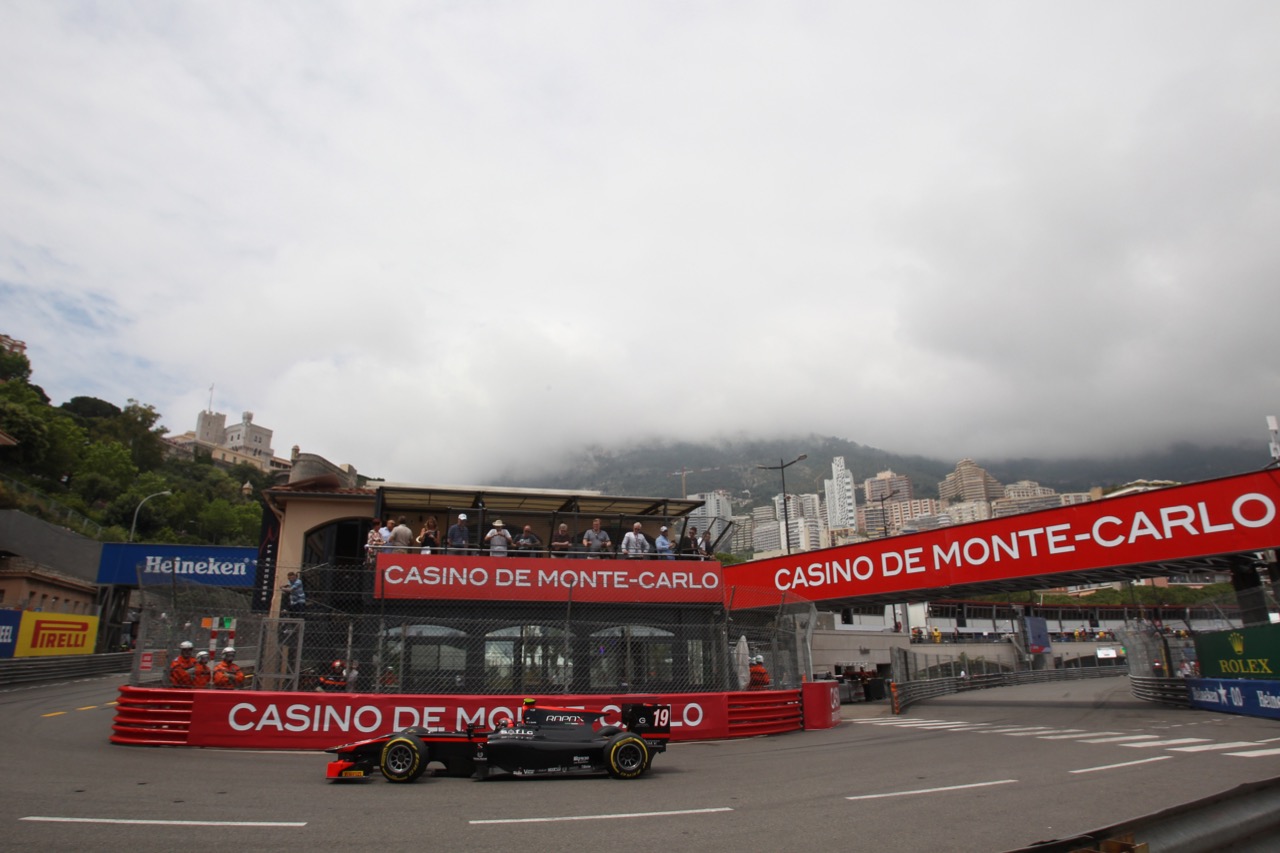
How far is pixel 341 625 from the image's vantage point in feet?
49.4

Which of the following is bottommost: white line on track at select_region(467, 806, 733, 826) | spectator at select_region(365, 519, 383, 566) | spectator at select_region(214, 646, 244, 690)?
white line on track at select_region(467, 806, 733, 826)

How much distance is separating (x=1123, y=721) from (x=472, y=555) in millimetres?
14825

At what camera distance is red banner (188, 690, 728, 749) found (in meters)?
12.2

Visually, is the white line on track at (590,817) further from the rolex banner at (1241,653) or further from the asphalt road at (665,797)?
the rolex banner at (1241,653)

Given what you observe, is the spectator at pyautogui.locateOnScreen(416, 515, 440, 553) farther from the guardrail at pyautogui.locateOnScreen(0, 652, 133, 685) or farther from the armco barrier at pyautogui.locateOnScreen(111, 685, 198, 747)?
the guardrail at pyautogui.locateOnScreen(0, 652, 133, 685)

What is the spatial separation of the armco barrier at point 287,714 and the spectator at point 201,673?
0.30 metres

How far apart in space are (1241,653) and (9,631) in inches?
1425

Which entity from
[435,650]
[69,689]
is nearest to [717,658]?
[435,650]

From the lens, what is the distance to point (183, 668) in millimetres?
12422

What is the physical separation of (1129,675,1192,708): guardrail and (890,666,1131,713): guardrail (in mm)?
6986

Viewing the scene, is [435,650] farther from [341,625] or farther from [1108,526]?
[1108,526]

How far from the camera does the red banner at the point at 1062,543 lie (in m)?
17.5

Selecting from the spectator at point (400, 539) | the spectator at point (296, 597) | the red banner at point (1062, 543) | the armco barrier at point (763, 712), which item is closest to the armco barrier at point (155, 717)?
the spectator at point (296, 597)

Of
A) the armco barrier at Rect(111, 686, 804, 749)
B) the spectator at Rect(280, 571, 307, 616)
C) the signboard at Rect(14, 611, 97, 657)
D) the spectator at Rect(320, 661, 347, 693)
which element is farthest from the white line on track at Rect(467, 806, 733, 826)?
the signboard at Rect(14, 611, 97, 657)
